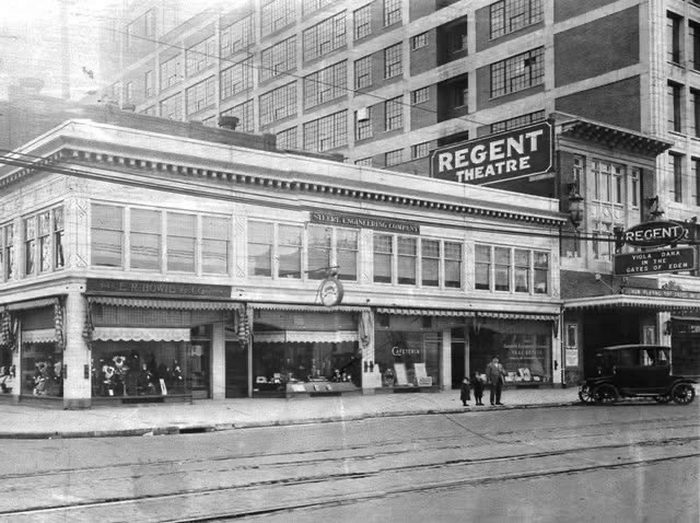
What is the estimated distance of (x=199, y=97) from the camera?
61062 millimetres

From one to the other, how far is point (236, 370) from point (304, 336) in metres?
2.85

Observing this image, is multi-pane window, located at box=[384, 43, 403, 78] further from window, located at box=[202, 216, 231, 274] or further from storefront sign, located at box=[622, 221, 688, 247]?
window, located at box=[202, 216, 231, 274]

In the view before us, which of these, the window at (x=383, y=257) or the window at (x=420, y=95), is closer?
the window at (x=383, y=257)

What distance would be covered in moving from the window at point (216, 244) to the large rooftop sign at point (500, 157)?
17.2m

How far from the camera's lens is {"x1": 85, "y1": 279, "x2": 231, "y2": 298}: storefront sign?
Result: 27859 millimetres

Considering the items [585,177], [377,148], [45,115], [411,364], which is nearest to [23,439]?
[411,364]

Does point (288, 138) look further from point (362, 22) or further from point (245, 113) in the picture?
point (362, 22)

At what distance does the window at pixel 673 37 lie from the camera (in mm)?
45906

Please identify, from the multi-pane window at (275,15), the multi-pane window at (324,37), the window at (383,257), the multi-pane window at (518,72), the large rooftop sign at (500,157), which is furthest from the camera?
the multi-pane window at (324,37)

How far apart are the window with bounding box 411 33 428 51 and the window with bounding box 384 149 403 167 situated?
6836 mm

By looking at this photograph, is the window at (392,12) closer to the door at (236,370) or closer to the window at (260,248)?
the window at (260,248)

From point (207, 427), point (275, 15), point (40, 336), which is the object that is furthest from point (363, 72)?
point (207, 427)

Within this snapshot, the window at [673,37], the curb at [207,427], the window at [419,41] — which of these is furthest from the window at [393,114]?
the curb at [207,427]

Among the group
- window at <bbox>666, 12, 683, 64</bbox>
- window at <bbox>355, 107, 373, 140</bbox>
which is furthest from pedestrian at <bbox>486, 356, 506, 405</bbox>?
window at <bbox>355, 107, 373, 140</bbox>
